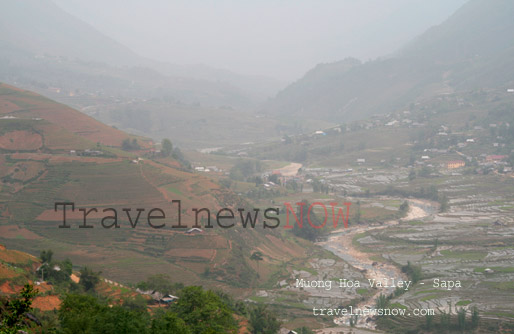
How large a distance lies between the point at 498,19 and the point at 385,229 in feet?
523

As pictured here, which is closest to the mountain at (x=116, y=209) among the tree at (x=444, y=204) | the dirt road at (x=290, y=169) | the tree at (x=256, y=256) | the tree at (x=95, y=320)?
the tree at (x=256, y=256)

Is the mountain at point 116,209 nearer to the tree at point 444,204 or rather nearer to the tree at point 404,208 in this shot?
the tree at point 404,208

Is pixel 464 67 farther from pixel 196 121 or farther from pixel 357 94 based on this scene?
pixel 196 121

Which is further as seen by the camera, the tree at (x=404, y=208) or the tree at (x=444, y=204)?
the tree at (x=404, y=208)

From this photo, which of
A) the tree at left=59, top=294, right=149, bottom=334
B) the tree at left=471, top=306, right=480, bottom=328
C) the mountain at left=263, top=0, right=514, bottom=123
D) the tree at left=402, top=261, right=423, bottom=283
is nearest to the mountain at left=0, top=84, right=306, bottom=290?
the tree at left=402, top=261, right=423, bottom=283

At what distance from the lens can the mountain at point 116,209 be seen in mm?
37562

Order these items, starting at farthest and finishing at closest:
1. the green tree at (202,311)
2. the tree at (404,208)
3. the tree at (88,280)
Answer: the tree at (404,208) < the tree at (88,280) < the green tree at (202,311)

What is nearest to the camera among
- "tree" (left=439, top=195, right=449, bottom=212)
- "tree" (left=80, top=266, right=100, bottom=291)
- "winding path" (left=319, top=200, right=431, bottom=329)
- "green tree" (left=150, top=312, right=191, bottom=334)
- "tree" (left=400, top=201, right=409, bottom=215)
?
"green tree" (left=150, top=312, right=191, bottom=334)

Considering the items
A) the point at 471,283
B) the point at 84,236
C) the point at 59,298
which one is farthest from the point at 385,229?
the point at 59,298

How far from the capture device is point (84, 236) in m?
39.6

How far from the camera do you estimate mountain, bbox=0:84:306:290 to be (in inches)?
1479

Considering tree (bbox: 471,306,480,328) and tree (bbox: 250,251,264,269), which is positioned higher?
tree (bbox: 250,251,264,269)

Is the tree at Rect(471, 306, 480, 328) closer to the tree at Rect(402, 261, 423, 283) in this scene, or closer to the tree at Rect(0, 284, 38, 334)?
the tree at Rect(402, 261, 423, 283)

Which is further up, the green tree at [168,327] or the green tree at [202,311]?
the green tree at [168,327]
